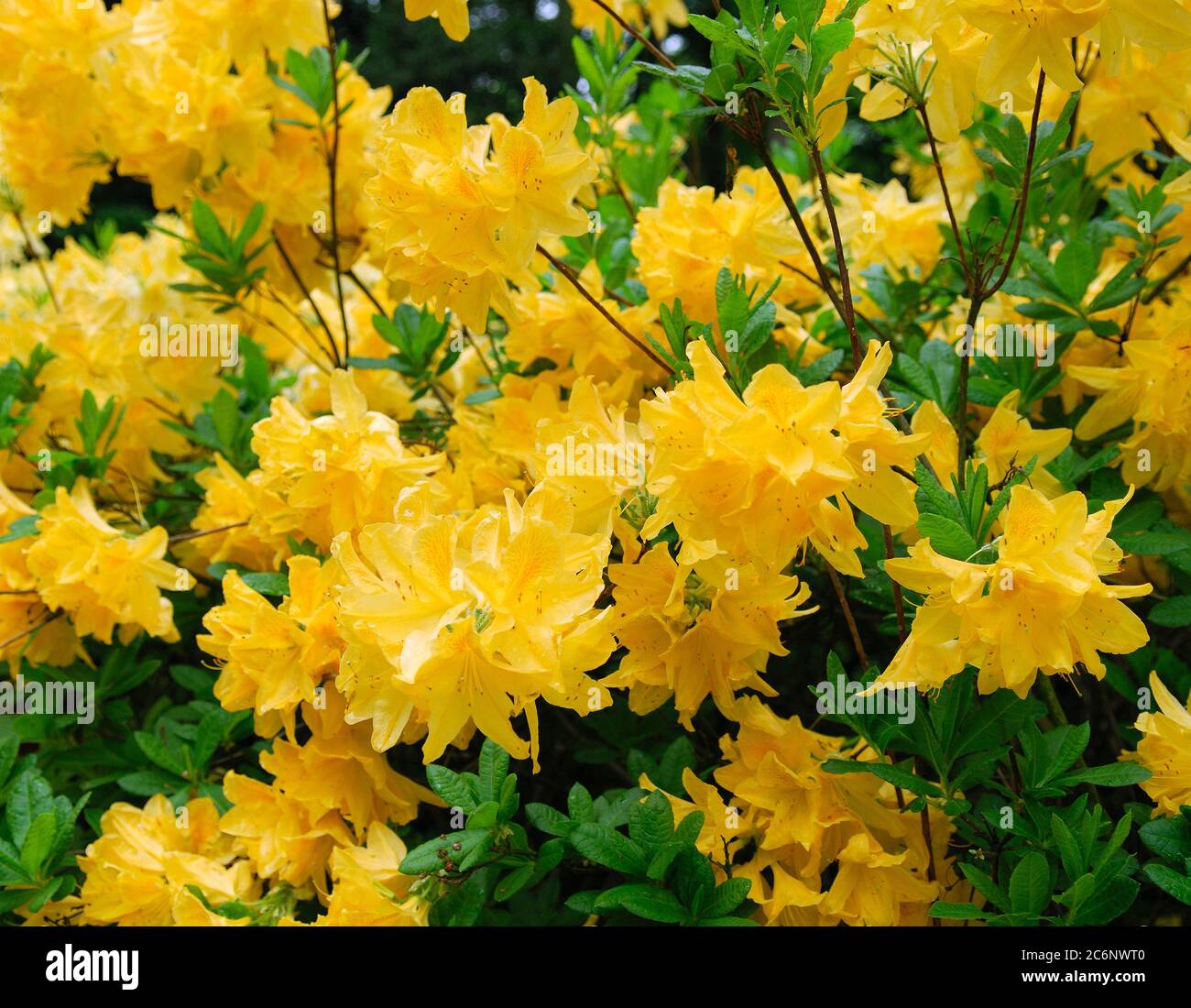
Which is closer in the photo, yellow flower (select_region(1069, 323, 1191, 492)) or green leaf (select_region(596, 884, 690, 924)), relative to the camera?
green leaf (select_region(596, 884, 690, 924))

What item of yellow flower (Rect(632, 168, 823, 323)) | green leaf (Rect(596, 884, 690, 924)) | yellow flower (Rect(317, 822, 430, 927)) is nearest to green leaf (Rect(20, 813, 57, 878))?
yellow flower (Rect(317, 822, 430, 927))

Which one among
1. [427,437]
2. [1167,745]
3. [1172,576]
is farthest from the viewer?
[427,437]

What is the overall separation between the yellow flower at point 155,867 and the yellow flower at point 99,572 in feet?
0.89

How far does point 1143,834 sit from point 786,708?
595 mm

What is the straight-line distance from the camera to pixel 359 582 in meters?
1.05

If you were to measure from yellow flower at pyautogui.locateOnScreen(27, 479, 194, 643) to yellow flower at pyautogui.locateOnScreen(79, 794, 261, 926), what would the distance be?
0.27m

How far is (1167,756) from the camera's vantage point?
3.97 feet

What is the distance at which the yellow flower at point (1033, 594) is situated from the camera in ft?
3.17

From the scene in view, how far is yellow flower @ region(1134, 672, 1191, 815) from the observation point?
3.93ft

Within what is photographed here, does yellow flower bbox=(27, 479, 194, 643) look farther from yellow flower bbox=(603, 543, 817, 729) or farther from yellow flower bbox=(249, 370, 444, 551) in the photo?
yellow flower bbox=(603, 543, 817, 729)

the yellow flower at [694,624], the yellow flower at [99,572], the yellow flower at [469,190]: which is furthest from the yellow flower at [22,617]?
the yellow flower at [694,624]

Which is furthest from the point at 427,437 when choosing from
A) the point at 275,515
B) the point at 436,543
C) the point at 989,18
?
the point at 989,18

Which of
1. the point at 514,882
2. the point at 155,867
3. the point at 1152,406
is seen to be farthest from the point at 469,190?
the point at 155,867
